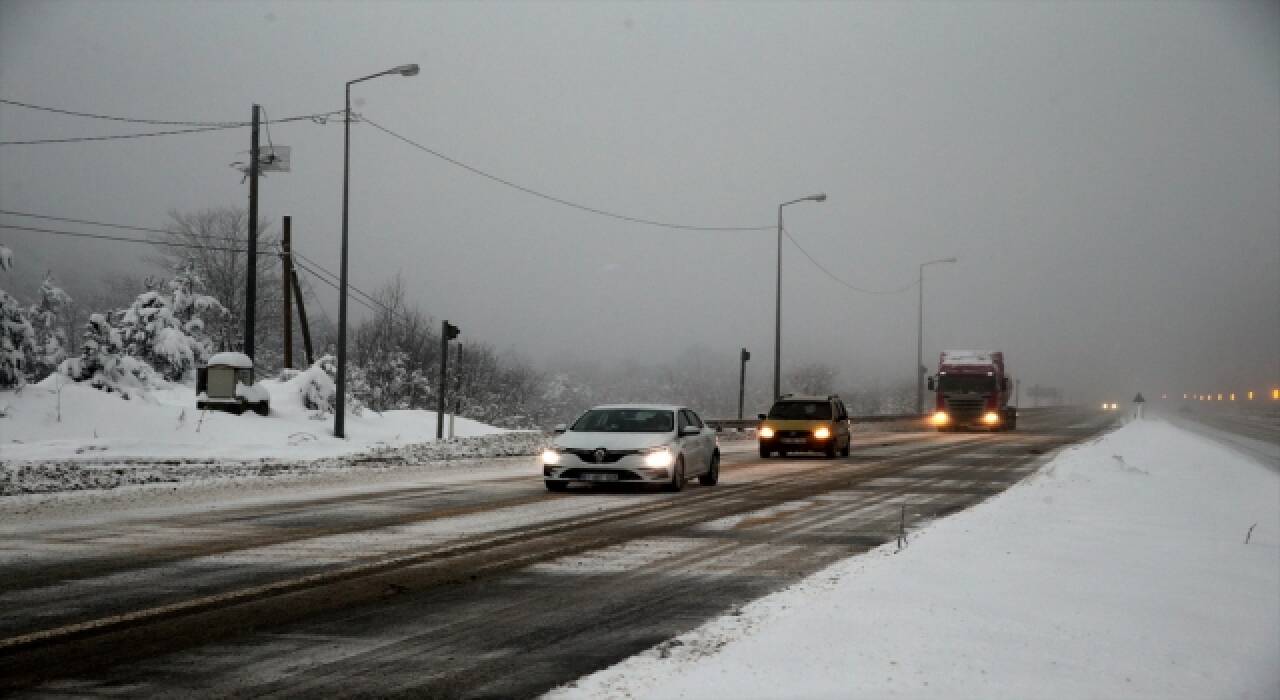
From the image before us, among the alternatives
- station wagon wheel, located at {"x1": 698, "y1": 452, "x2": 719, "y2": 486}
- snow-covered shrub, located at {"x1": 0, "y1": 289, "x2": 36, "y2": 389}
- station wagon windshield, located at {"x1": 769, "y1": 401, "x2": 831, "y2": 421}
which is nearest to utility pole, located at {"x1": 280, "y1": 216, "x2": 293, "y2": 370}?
snow-covered shrub, located at {"x1": 0, "y1": 289, "x2": 36, "y2": 389}

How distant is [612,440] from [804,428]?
11.9 m

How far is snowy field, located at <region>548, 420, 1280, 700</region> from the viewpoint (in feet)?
16.4

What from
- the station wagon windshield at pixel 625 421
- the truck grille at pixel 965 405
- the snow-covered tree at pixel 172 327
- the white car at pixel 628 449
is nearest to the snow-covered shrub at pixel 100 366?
the snow-covered tree at pixel 172 327

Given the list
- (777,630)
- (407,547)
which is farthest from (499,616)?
(407,547)

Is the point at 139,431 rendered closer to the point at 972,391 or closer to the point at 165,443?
the point at 165,443

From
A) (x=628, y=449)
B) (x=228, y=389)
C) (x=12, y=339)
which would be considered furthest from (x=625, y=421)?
(x=12, y=339)

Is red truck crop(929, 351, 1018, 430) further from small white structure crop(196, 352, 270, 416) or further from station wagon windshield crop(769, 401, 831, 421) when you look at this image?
small white structure crop(196, 352, 270, 416)

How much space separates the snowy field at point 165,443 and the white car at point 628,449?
652 cm

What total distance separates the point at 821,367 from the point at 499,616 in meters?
155

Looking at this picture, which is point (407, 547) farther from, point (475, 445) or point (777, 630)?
point (475, 445)

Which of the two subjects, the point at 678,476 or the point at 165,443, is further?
the point at 165,443

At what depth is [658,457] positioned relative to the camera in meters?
16.5

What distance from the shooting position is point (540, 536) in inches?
440

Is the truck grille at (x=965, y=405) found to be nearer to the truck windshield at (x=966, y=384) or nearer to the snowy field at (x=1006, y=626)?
the truck windshield at (x=966, y=384)
